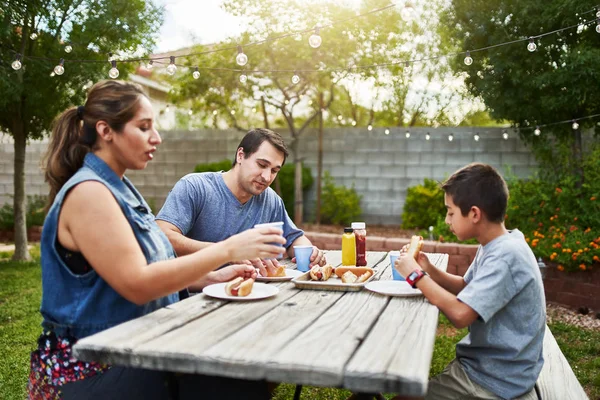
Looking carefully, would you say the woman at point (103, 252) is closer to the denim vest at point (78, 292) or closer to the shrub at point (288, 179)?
the denim vest at point (78, 292)

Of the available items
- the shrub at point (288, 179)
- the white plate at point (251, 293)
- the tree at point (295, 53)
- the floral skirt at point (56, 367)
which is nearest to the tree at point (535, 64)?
the tree at point (295, 53)

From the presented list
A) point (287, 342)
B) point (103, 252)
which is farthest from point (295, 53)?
point (287, 342)

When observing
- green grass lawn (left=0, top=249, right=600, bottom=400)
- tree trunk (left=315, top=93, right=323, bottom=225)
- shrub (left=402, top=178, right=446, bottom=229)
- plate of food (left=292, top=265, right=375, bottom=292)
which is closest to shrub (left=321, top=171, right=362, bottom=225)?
tree trunk (left=315, top=93, right=323, bottom=225)

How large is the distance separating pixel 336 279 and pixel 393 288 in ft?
0.96

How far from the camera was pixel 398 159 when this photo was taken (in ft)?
28.4

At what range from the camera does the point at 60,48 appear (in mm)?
6797

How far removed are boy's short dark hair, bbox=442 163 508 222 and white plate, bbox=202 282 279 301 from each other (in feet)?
2.46

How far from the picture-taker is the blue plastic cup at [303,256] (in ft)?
8.72

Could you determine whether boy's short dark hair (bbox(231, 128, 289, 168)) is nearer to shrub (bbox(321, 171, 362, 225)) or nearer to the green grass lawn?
the green grass lawn

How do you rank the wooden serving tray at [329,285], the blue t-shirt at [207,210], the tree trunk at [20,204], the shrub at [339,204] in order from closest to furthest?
1. the wooden serving tray at [329,285]
2. the blue t-shirt at [207,210]
3. the tree trunk at [20,204]
4. the shrub at [339,204]

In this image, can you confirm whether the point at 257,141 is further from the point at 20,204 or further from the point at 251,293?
the point at 20,204

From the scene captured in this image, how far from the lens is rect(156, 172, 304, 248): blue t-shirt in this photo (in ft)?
9.43

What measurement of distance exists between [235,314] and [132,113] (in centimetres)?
70

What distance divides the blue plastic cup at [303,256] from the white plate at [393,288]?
1.45ft
